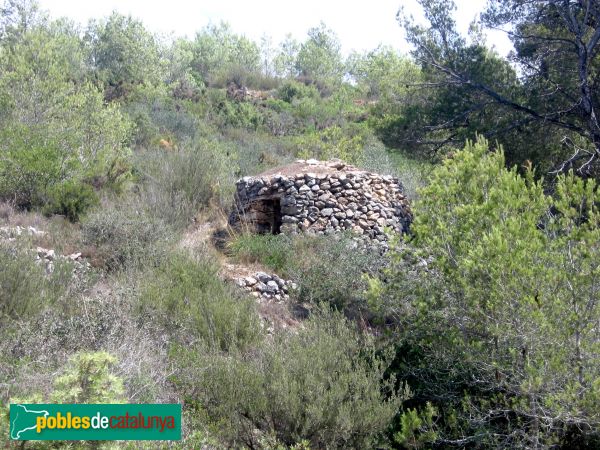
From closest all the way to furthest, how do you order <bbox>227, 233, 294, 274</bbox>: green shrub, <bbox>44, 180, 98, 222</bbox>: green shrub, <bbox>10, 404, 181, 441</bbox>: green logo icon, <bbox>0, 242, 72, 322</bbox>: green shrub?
1. <bbox>10, 404, 181, 441</bbox>: green logo icon
2. <bbox>0, 242, 72, 322</bbox>: green shrub
3. <bbox>227, 233, 294, 274</bbox>: green shrub
4. <bbox>44, 180, 98, 222</bbox>: green shrub

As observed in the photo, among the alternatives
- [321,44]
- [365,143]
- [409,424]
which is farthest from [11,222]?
[321,44]

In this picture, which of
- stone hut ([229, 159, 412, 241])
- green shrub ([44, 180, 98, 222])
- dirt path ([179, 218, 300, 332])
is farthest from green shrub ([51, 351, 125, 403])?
green shrub ([44, 180, 98, 222])

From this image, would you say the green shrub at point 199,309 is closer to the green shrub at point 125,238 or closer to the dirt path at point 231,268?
the dirt path at point 231,268

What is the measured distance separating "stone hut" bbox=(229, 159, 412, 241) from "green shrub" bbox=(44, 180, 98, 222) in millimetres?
2344

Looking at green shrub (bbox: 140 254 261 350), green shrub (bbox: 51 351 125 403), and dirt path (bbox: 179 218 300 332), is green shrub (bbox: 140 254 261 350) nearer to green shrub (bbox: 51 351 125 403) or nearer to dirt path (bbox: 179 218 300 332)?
dirt path (bbox: 179 218 300 332)

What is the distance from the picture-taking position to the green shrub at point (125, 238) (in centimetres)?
761

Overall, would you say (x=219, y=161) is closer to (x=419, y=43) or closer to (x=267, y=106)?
(x=419, y=43)

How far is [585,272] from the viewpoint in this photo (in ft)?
13.7

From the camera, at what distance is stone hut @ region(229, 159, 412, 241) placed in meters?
9.62

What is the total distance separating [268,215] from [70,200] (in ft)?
10.4

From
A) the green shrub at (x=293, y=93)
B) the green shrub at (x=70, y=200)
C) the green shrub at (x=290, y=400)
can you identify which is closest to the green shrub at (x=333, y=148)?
the green shrub at (x=70, y=200)

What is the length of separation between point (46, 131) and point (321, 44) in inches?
1452

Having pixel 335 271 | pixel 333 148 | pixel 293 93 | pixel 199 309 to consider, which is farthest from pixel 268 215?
pixel 293 93

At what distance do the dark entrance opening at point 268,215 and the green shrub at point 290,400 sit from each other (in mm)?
5514
